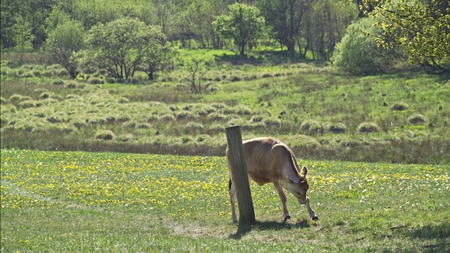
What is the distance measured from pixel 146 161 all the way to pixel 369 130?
20.6 m

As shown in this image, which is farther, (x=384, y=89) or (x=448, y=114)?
(x=384, y=89)

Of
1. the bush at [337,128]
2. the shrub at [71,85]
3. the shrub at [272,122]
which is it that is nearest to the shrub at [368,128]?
the bush at [337,128]

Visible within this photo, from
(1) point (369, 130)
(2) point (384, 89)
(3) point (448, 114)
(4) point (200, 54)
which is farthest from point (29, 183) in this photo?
(4) point (200, 54)

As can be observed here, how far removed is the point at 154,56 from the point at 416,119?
62387 mm

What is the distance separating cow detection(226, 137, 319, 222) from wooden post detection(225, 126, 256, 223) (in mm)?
460

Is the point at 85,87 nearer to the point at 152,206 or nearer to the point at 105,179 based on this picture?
the point at 105,179

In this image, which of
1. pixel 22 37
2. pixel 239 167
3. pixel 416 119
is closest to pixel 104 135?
pixel 416 119

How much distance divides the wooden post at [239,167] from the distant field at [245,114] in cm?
2127

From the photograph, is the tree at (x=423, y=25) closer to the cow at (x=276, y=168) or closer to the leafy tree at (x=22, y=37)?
the cow at (x=276, y=168)

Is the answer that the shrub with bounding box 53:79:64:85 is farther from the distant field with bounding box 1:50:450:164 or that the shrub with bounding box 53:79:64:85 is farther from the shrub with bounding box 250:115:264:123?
the shrub with bounding box 250:115:264:123

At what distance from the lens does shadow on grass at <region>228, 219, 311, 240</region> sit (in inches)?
608

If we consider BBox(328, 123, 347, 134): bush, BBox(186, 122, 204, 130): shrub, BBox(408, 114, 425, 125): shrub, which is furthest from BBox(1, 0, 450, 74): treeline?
BBox(186, 122, 204, 130): shrub

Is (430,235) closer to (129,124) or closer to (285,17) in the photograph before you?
(129,124)

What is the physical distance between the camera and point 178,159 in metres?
35.4
